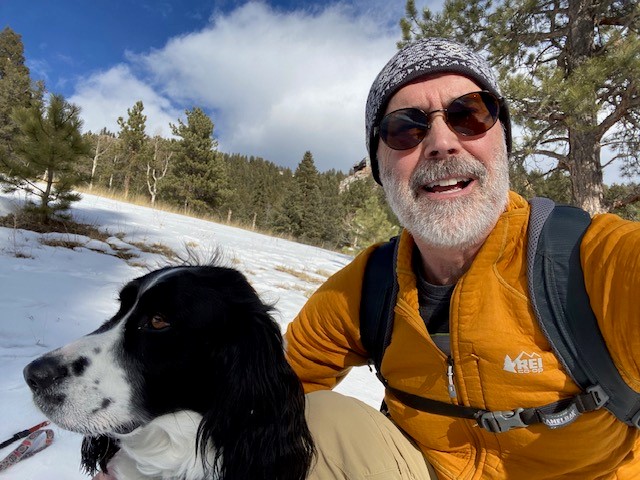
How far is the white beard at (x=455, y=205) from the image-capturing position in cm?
150

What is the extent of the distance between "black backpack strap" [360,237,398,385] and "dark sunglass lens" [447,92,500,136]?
0.62 metres

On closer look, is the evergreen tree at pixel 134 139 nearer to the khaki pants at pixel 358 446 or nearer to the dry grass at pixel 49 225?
the dry grass at pixel 49 225

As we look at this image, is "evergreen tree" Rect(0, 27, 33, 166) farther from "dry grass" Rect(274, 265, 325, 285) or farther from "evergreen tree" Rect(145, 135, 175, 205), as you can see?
"dry grass" Rect(274, 265, 325, 285)

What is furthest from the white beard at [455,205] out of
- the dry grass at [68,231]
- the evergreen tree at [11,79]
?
the evergreen tree at [11,79]

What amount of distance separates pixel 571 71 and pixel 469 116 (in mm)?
6360

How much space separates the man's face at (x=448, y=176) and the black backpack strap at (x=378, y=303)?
26 centimetres

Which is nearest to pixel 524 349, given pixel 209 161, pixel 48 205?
pixel 48 205

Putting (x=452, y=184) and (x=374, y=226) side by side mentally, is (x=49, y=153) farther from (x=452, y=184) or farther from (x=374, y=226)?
(x=374, y=226)

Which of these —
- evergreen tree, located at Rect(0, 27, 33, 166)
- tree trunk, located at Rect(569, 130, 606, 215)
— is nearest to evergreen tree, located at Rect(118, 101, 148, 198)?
evergreen tree, located at Rect(0, 27, 33, 166)

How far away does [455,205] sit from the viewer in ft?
5.09

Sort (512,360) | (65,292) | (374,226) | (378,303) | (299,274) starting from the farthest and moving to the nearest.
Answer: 1. (374,226)
2. (299,274)
3. (65,292)
4. (378,303)
5. (512,360)

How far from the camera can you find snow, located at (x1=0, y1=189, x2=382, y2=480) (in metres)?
2.00

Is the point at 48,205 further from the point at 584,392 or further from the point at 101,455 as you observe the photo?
the point at 584,392

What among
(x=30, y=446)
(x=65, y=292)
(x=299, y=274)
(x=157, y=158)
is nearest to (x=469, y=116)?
(x=30, y=446)
